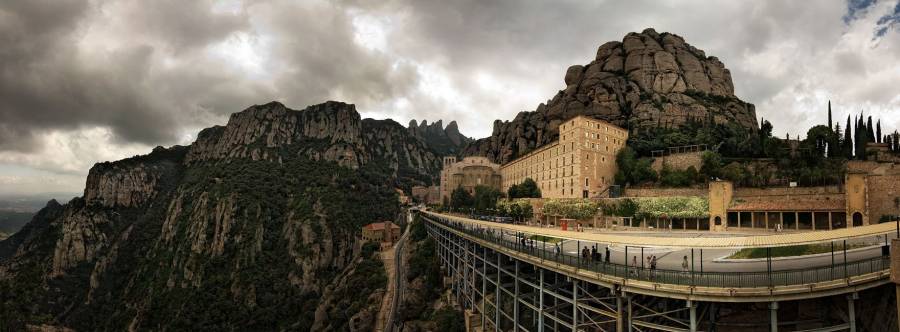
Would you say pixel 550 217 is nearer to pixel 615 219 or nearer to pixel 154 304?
pixel 615 219

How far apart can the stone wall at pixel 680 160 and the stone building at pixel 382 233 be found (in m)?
60.2

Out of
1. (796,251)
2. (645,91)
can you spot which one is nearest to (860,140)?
(645,91)

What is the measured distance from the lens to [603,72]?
88375 mm

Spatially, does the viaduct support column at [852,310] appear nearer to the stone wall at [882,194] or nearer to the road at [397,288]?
the stone wall at [882,194]

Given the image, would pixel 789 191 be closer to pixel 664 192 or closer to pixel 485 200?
pixel 664 192

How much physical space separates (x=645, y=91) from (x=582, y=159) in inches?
1360

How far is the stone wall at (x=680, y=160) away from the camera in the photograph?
2256 inches

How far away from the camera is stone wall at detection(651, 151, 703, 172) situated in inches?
2256

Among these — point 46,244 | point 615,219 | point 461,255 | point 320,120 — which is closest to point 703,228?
point 615,219

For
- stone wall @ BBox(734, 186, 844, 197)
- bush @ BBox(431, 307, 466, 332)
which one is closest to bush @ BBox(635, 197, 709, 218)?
stone wall @ BBox(734, 186, 844, 197)

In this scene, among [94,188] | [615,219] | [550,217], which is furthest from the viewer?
[94,188]

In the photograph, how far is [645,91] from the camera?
82.6 metres

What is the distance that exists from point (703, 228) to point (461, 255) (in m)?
26.7

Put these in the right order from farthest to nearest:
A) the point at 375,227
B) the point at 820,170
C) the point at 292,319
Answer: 1. the point at 375,227
2. the point at 292,319
3. the point at 820,170
